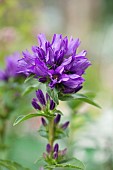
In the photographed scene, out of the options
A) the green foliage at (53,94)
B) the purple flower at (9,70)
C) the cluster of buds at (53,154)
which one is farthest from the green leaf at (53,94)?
the purple flower at (9,70)

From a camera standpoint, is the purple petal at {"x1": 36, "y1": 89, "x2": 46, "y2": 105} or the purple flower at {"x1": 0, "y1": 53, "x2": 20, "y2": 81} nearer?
the purple petal at {"x1": 36, "y1": 89, "x2": 46, "y2": 105}

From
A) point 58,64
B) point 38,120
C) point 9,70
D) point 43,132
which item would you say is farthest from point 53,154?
point 38,120

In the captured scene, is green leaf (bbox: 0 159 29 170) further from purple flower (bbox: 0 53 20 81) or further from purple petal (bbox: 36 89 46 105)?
purple flower (bbox: 0 53 20 81)

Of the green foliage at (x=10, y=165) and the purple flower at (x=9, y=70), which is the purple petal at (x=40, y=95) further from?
the purple flower at (x=9, y=70)

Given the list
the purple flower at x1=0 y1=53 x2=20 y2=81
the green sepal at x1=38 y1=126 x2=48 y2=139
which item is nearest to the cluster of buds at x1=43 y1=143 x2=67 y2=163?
the green sepal at x1=38 y1=126 x2=48 y2=139

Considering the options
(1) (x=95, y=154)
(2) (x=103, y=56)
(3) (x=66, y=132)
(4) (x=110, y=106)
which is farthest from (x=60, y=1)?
(3) (x=66, y=132)

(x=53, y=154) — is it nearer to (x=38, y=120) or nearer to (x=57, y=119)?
(x=57, y=119)

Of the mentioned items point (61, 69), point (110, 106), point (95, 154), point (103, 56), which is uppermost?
point (103, 56)

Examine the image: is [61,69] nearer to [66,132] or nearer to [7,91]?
[66,132]
